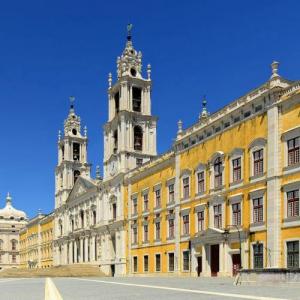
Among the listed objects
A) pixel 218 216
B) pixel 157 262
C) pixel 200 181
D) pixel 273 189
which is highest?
pixel 200 181

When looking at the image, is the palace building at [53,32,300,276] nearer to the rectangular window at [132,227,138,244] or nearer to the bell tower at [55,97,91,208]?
the rectangular window at [132,227,138,244]

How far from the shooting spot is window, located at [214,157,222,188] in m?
46.1

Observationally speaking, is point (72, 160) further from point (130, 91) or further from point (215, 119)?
point (215, 119)

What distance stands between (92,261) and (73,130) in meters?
28.0

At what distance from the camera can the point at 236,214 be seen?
43500mm

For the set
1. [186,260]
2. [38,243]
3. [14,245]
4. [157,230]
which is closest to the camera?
[186,260]

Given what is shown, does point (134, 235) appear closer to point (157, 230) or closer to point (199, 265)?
point (157, 230)

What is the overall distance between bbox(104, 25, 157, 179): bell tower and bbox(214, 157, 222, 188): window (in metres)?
22.8

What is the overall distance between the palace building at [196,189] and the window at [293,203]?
7 centimetres

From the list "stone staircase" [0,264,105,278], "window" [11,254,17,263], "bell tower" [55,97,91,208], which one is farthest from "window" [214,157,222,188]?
"window" [11,254,17,263]

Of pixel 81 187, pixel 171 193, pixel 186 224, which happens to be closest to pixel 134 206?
pixel 171 193

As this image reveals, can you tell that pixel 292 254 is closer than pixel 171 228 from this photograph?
Yes

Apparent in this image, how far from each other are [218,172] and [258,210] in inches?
263

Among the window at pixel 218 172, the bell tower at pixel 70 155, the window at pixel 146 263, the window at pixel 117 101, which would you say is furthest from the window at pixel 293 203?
the bell tower at pixel 70 155
